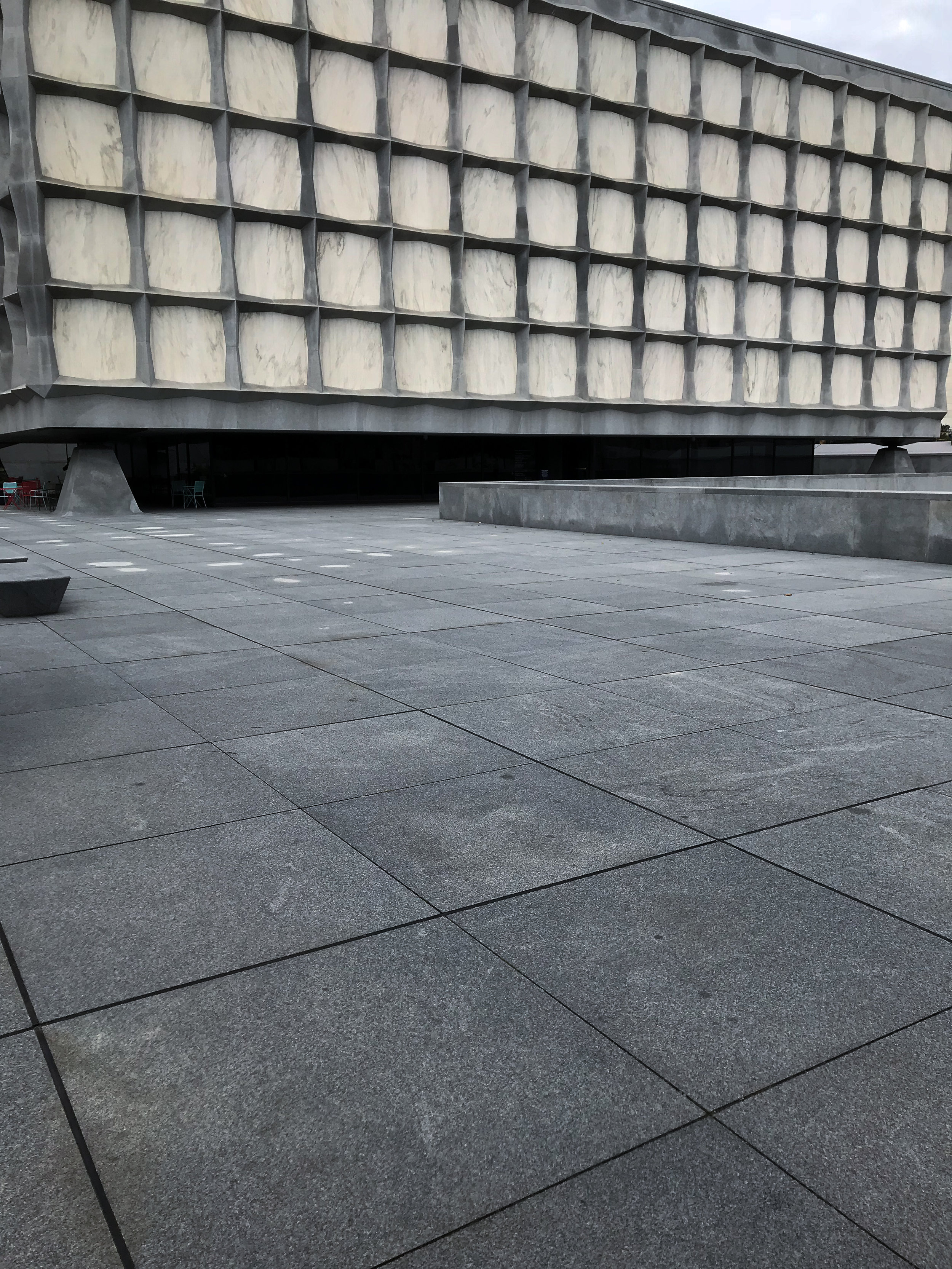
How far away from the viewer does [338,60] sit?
104ft

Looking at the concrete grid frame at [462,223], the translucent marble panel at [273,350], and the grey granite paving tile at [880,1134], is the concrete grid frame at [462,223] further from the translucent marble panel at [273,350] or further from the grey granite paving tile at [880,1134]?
the grey granite paving tile at [880,1134]

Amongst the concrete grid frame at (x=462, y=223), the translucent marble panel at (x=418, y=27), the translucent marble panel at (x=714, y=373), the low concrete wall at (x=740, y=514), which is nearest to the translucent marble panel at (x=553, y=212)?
the concrete grid frame at (x=462, y=223)

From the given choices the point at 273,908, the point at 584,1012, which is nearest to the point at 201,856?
the point at 273,908

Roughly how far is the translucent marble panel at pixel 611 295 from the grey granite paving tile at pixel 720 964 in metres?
35.3

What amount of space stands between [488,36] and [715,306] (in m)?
12.2

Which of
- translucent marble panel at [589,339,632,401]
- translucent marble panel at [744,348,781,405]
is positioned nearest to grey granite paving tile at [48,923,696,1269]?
translucent marble panel at [589,339,632,401]

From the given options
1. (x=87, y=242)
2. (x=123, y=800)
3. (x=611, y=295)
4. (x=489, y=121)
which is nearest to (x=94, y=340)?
(x=87, y=242)

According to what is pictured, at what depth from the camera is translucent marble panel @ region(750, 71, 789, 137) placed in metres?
39.8

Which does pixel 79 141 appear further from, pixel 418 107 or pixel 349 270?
pixel 418 107

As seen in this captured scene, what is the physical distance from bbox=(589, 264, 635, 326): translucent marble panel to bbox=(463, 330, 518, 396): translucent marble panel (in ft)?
11.3

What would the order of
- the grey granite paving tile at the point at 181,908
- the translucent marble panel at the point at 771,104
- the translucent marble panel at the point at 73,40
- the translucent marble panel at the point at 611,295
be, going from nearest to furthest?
the grey granite paving tile at the point at 181,908
the translucent marble panel at the point at 73,40
the translucent marble panel at the point at 611,295
the translucent marble panel at the point at 771,104

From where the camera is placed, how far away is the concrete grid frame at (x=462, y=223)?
94.5 ft

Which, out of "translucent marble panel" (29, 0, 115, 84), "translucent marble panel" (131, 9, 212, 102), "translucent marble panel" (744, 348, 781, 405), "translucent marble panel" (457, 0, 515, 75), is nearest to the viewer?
"translucent marble panel" (29, 0, 115, 84)

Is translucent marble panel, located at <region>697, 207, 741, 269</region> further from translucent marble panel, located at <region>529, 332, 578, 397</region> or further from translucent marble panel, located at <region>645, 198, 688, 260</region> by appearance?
translucent marble panel, located at <region>529, 332, 578, 397</region>
